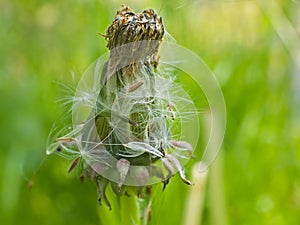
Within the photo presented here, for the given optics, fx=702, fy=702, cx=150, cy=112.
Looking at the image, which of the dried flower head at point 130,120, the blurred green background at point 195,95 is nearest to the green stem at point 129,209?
the dried flower head at point 130,120

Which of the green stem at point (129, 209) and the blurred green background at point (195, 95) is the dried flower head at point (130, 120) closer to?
the green stem at point (129, 209)

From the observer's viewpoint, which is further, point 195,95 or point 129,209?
point 195,95

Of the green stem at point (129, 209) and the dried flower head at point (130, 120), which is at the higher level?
the dried flower head at point (130, 120)

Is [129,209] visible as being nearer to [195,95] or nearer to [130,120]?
[130,120]

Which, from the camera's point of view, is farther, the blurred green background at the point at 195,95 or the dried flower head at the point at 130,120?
the blurred green background at the point at 195,95

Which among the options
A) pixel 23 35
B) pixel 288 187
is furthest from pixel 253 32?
pixel 23 35

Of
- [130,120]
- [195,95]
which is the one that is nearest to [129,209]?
[130,120]

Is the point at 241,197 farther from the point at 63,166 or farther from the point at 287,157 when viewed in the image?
the point at 63,166

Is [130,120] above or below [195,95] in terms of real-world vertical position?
below

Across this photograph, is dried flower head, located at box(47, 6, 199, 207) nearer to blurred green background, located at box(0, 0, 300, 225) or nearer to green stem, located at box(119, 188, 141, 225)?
green stem, located at box(119, 188, 141, 225)
